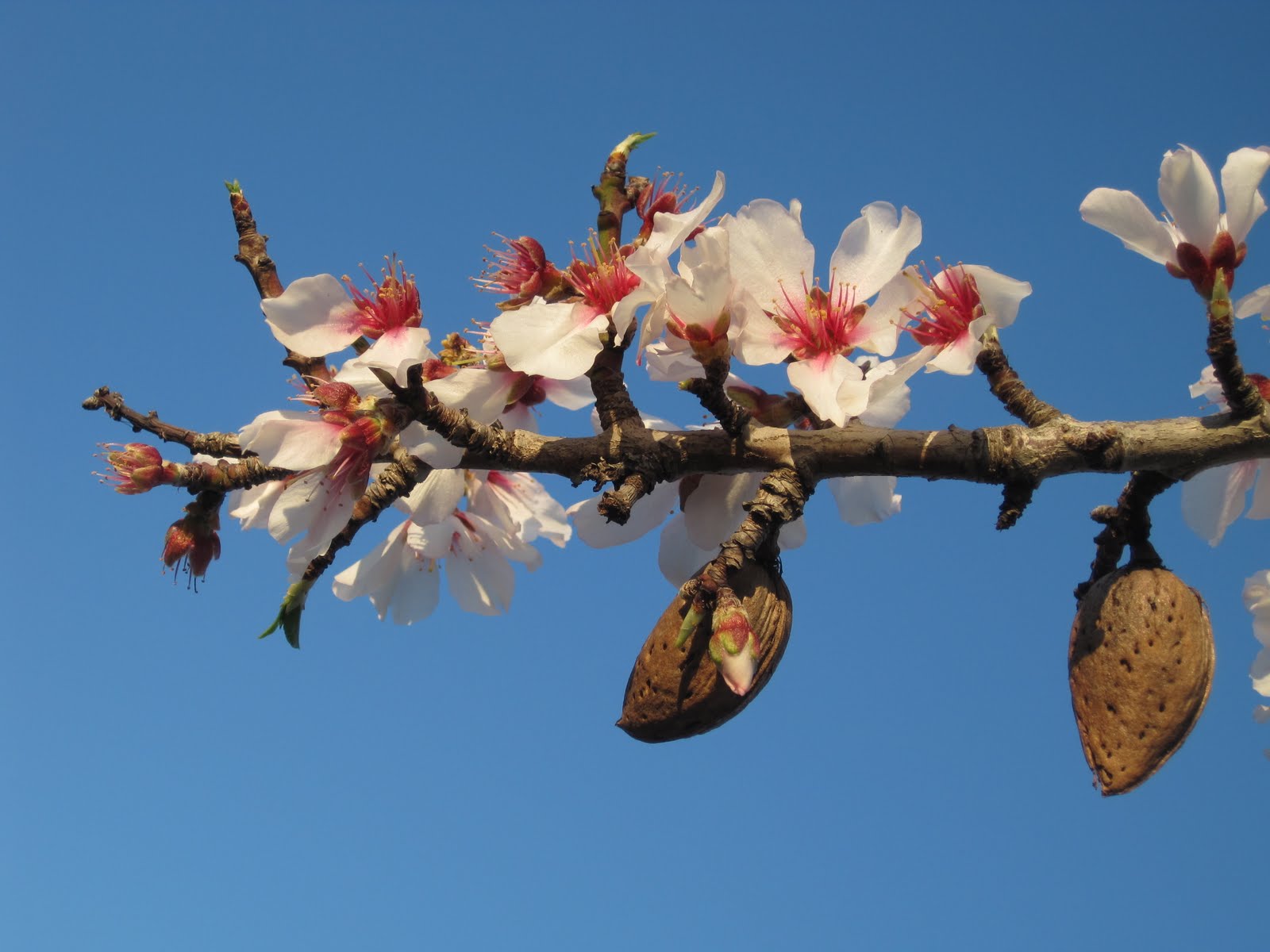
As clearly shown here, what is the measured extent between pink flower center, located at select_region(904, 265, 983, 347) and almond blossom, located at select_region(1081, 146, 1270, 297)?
41cm

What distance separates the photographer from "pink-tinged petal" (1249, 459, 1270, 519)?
9.66 feet

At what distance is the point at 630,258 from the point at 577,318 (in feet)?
0.80

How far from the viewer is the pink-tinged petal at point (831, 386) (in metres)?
2.51

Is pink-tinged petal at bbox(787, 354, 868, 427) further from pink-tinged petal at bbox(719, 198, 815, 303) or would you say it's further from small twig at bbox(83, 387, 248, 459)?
small twig at bbox(83, 387, 248, 459)

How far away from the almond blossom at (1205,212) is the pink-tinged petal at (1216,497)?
1.96 ft

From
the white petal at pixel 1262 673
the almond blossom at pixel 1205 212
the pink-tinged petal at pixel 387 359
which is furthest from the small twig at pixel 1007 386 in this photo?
the white petal at pixel 1262 673

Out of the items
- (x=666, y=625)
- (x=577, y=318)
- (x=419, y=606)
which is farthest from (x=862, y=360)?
(x=419, y=606)

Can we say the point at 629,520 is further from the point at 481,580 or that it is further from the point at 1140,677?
the point at 1140,677

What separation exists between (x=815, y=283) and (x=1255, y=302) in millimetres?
973

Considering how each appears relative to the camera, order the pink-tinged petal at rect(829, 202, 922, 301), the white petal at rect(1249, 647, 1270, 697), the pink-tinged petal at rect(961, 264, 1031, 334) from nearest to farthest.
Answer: the pink-tinged petal at rect(961, 264, 1031, 334), the pink-tinged petal at rect(829, 202, 922, 301), the white petal at rect(1249, 647, 1270, 697)

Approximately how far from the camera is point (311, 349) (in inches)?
112

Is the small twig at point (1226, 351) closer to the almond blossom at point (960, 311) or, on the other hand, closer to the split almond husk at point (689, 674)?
the almond blossom at point (960, 311)

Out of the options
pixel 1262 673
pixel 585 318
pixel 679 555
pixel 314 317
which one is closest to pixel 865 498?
pixel 679 555

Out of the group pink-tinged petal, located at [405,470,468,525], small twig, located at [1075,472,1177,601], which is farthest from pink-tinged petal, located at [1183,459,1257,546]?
pink-tinged petal, located at [405,470,468,525]
